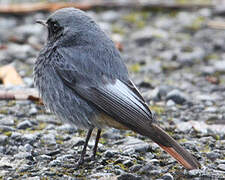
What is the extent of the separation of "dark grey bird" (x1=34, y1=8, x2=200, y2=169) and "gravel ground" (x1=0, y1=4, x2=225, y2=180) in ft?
1.03

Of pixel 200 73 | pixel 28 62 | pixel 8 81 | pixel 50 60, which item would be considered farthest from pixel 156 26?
pixel 50 60

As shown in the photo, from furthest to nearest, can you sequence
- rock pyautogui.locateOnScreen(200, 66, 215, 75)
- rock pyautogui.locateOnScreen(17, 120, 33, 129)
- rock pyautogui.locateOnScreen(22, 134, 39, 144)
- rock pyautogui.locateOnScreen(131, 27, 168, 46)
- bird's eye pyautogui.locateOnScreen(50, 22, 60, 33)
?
rock pyautogui.locateOnScreen(131, 27, 168, 46) < rock pyautogui.locateOnScreen(200, 66, 215, 75) < rock pyautogui.locateOnScreen(17, 120, 33, 129) < rock pyautogui.locateOnScreen(22, 134, 39, 144) < bird's eye pyautogui.locateOnScreen(50, 22, 60, 33)

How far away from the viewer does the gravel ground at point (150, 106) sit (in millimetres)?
4895

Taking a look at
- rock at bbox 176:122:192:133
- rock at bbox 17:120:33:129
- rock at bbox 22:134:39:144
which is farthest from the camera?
rock at bbox 176:122:192:133

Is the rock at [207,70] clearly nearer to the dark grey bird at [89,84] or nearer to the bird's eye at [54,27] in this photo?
the dark grey bird at [89,84]

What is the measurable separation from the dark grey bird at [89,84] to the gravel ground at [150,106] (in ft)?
1.03

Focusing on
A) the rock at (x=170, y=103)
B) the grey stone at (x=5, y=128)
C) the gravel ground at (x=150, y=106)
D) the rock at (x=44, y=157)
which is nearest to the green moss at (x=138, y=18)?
the gravel ground at (x=150, y=106)

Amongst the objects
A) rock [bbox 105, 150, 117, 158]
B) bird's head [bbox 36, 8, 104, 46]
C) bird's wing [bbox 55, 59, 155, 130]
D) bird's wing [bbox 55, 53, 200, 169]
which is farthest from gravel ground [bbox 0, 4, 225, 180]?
bird's head [bbox 36, 8, 104, 46]

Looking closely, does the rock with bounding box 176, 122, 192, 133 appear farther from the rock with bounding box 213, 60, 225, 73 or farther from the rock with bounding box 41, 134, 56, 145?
the rock with bounding box 213, 60, 225, 73

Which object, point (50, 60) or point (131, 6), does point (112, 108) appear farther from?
point (131, 6)

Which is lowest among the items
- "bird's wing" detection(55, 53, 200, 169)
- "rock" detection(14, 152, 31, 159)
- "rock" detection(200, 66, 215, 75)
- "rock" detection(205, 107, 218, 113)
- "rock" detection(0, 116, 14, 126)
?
"rock" detection(205, 107, 218, 113)

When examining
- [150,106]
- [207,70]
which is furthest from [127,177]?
[207,70]

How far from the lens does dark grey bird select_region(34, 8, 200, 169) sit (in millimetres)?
4656

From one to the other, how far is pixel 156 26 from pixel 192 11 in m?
1.03
